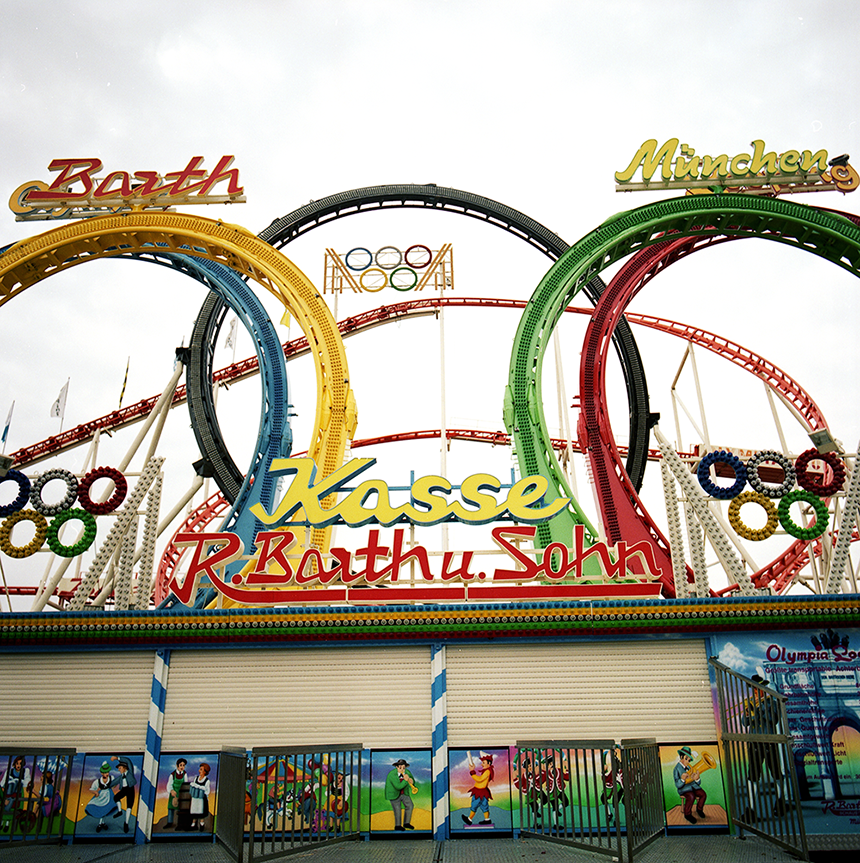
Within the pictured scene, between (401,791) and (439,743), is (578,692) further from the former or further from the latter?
(401,791)

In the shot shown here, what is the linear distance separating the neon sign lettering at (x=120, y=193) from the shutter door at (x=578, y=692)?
35.4ft

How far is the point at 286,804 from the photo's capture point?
7.06 meters

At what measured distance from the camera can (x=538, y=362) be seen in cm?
1349

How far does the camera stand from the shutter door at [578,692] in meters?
8.27

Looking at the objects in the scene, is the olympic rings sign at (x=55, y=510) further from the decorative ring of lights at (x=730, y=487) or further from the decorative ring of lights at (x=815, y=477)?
the decorative ring of lights at (x=815, y=477)

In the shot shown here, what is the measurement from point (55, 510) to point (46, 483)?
0.53 m

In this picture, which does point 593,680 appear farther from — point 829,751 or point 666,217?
point 666,217

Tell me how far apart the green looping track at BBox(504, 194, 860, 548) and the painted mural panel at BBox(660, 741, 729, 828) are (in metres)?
6.21

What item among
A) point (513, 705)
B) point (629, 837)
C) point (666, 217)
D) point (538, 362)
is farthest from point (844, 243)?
point (629, 837)

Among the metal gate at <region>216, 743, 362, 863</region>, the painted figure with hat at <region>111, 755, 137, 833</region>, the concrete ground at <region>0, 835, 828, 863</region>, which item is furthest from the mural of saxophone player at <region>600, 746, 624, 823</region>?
the painted figure with hat at <region>111, 755, 137, 833</region>

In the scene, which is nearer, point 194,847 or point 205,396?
point 194,847

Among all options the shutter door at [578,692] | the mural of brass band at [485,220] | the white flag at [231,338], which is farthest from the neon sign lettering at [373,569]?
the white flag at [231,338]

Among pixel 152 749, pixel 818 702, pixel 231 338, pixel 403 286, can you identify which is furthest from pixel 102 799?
pixel 231 338

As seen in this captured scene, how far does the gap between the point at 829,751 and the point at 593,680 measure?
2479 millimetres
